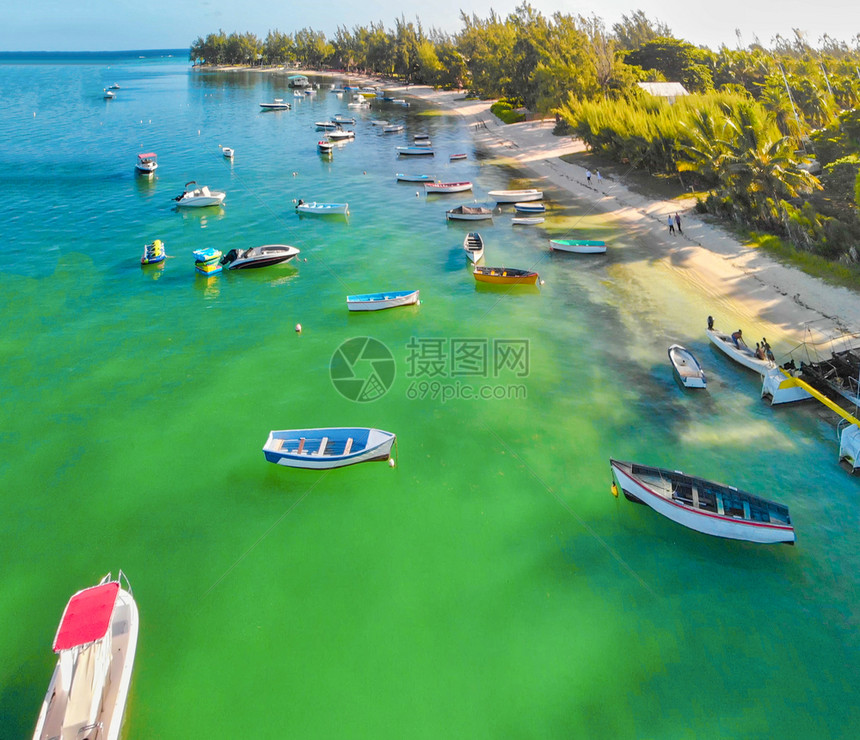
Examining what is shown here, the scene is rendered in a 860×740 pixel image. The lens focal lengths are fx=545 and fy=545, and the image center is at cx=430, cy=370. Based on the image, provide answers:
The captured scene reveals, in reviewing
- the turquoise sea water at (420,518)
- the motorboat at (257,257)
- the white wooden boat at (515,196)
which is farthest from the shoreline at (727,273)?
the motorboat at (257,257)

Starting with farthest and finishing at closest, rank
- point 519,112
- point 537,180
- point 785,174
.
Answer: point 519,112
point 537,180
point 785,174

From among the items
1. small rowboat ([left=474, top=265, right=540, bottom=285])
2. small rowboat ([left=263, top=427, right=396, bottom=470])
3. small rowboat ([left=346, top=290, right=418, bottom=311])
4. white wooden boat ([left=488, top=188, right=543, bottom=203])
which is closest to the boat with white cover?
small rowboat ([left=474, top=265, right=540, bottom=285])

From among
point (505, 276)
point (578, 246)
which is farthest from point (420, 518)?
point (578, 246)

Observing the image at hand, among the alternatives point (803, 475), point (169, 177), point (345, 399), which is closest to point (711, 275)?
point (803, 475)

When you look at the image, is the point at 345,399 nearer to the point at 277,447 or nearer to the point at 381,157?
the point at 277,447

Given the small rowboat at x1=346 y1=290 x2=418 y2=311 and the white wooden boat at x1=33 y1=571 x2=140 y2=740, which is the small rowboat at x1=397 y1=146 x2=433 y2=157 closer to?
the small rowboat at x1=346 y1=290 x2=418 y2=311

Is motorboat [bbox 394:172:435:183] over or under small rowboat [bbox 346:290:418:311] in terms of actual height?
over

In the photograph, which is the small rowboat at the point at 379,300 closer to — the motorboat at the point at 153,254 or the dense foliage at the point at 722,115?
the motorboat at the point at 153,254
